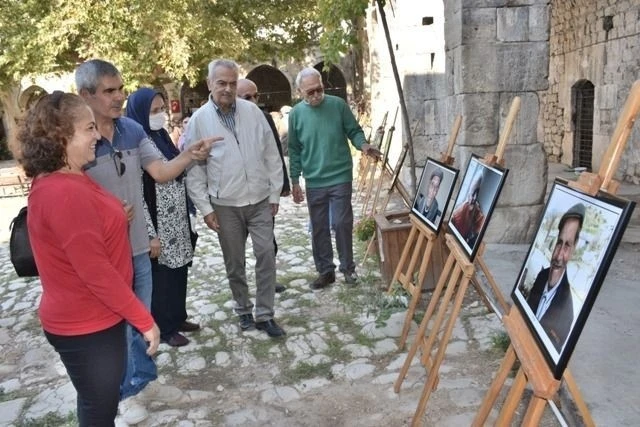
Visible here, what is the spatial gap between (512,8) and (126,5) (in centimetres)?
1065

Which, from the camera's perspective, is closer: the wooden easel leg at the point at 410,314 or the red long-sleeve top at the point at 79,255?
the red long-sleeve top at the point at 79,255

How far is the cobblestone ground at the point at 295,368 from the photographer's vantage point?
2809mm

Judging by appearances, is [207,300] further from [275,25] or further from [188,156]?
[275,25]

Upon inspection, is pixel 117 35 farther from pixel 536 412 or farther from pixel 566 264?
pixel 536 412

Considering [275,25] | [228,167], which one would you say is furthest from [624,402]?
[275,25]

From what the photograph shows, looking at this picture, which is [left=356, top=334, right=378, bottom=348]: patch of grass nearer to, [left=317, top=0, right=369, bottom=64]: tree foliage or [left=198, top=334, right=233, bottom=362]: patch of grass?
[left=198, top=334, right=233, bottom=362]: patch of grass

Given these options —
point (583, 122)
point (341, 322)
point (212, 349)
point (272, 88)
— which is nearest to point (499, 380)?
point (341, 322)

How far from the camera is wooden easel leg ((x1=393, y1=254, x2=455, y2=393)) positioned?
2527mm

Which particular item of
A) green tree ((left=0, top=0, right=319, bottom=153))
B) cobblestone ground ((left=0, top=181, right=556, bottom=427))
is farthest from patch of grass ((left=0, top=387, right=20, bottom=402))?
green tree ((left=0, top=0, right=319, bottom=153))

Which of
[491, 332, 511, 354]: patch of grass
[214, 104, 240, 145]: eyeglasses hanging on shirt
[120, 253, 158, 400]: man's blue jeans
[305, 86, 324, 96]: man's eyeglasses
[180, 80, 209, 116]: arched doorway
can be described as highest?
[180, 80, 209, 116]: arched doorway

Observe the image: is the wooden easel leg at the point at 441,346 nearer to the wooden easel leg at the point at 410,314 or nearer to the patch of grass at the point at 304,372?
the wooden easel leg at the point at 410,314

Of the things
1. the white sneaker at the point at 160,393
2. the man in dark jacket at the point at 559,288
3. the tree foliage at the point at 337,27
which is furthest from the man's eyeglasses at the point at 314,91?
the man in dark jacket at the point at 559,288

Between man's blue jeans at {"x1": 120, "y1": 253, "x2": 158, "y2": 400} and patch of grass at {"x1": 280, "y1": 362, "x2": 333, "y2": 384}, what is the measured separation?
768 mm

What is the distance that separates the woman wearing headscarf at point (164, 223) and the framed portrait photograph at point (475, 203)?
5.40 feet
